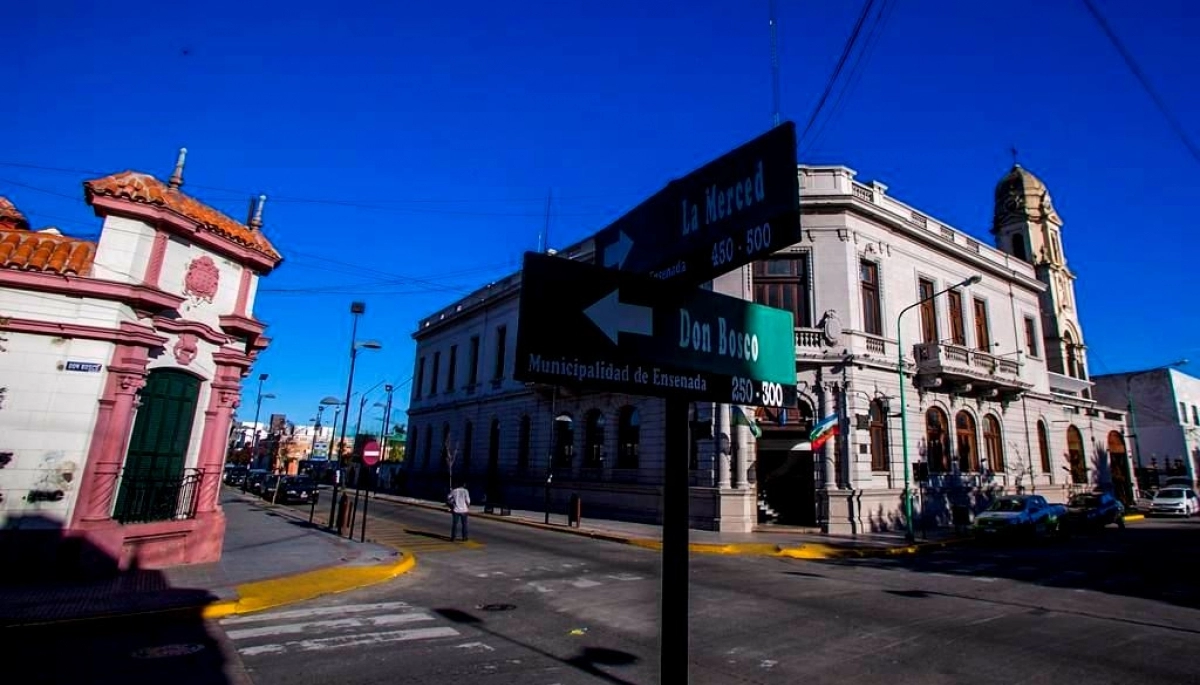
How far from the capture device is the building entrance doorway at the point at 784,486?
24.1m

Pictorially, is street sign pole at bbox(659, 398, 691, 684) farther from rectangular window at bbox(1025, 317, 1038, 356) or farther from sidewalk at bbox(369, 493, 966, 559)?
rectangular window at bbox(1025, 317, 1038, 356)

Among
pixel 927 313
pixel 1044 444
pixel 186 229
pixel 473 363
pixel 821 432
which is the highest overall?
pixel 927 313

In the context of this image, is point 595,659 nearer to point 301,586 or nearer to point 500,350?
point 301,586

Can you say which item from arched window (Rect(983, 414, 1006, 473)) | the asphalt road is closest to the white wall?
the asphalt road

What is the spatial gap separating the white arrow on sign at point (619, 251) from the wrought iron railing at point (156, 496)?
11.6 m

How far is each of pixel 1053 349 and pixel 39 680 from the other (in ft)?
167

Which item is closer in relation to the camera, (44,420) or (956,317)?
(44,420)

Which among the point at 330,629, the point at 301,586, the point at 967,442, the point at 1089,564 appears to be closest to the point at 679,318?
the point at 330,629

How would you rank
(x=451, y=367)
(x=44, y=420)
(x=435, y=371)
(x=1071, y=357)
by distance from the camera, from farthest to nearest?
(x=435, y=371) → (x=451, y=367) → (x=1071, y=357) → (x=44, y=420)

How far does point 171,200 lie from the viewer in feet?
38.0

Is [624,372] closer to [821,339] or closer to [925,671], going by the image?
[925,671]

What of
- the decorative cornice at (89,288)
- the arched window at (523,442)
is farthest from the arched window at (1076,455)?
the decorative cornice at (89,288)

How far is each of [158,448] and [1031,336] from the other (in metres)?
40.9

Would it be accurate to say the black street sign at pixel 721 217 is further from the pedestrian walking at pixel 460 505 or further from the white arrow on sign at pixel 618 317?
the pedestrian walking at pixel 460 505
